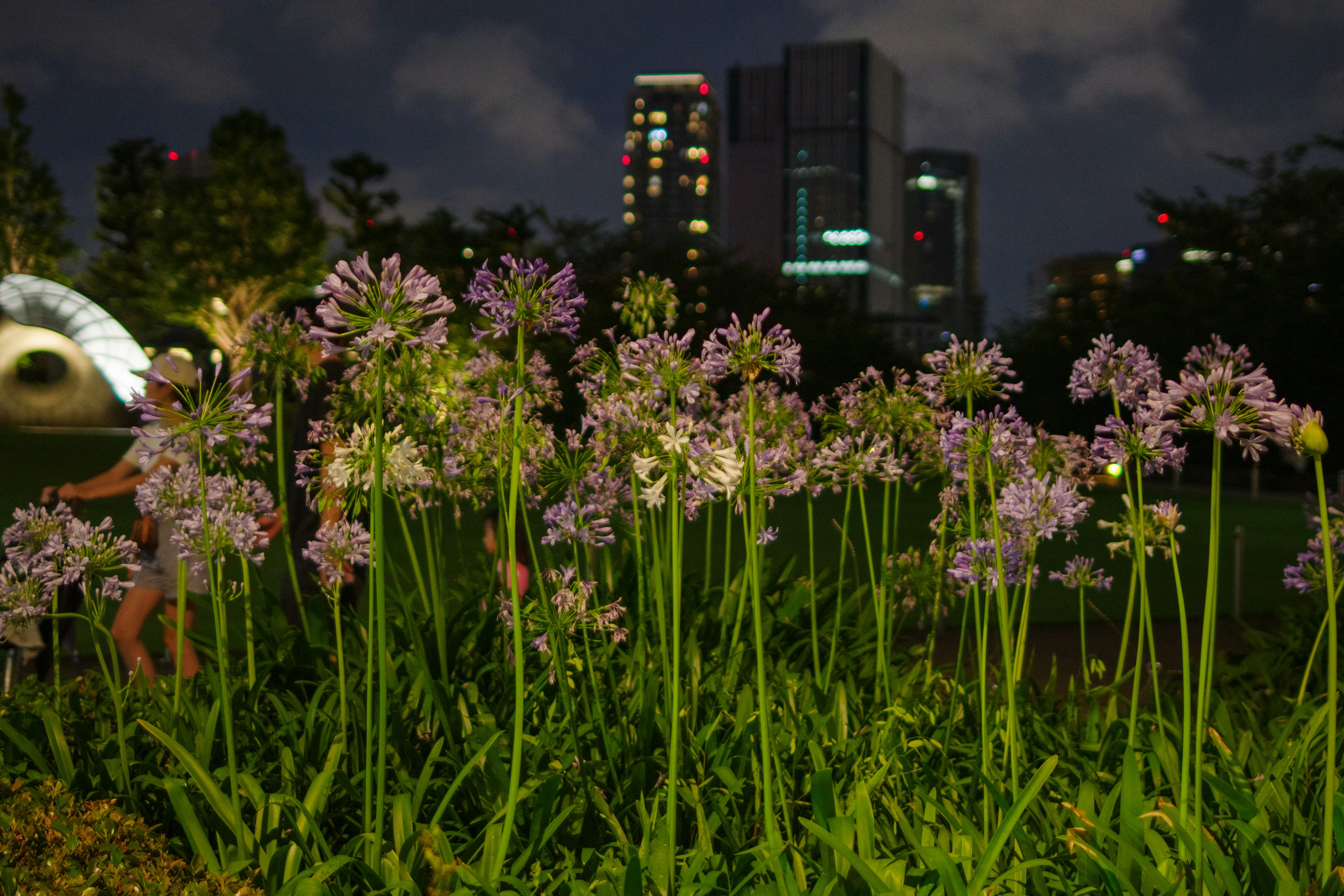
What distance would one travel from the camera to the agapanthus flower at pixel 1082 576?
3.30m

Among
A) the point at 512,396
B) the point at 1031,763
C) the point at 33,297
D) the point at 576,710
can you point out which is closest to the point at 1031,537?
the point at 1031,763

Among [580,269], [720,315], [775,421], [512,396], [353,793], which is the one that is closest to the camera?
[512,396]

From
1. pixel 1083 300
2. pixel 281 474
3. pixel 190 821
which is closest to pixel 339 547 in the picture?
pixel 281 474

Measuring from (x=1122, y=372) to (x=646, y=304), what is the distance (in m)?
1.50

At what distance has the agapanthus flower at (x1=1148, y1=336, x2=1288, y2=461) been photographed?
2.21 metres

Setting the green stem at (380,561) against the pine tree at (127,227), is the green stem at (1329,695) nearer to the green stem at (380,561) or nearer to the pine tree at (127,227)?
the green stem at (380,561)

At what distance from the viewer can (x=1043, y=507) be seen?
2791 millimetres

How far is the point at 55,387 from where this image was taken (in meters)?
38.6

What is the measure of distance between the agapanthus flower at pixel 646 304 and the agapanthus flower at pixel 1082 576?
1.54 metres

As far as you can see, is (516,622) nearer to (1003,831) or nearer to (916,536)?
(1003,831)

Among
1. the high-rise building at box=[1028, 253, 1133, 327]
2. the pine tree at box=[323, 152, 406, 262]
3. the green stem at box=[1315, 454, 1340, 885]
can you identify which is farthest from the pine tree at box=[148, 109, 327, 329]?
the green stem at box=[1315, 454, 1340, 885]

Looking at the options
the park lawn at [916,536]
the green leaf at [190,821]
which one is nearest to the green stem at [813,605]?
the park lawn at [916,536]

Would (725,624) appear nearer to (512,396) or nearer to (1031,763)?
(1031,763)

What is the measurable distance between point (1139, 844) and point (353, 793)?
2.31m
